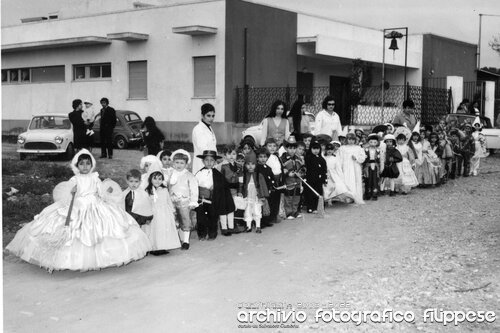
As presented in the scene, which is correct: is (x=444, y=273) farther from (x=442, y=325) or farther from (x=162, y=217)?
(x=162, y=217)

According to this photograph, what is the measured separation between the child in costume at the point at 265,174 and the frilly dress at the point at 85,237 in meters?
2.54

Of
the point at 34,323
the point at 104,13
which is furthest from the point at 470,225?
the point at 104,13

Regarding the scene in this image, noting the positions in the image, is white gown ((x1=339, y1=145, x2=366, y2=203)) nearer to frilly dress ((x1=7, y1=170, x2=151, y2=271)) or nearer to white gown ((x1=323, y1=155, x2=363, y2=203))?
white gown ((x1=323, y1=155, x2=363, y2=203))

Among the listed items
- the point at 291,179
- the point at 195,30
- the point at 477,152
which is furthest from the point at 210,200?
the point at 195,30

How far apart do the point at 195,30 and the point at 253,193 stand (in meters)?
12.5

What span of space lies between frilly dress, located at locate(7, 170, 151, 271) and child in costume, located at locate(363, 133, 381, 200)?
5746 mm

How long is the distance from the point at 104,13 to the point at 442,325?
21.6 m

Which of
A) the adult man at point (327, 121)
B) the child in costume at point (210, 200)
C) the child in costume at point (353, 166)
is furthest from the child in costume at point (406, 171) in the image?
the child in costume at point (210, 200)

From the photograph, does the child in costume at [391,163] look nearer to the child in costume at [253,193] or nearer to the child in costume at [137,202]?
the child in costume at [253,193]

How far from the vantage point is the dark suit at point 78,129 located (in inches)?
625

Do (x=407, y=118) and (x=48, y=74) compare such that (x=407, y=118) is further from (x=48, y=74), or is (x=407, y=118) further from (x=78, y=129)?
(x=48, y=74)

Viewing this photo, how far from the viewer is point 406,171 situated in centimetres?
1215

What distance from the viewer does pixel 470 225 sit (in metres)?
8.67

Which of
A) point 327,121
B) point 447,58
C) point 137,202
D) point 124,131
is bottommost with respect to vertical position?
point 137,202
